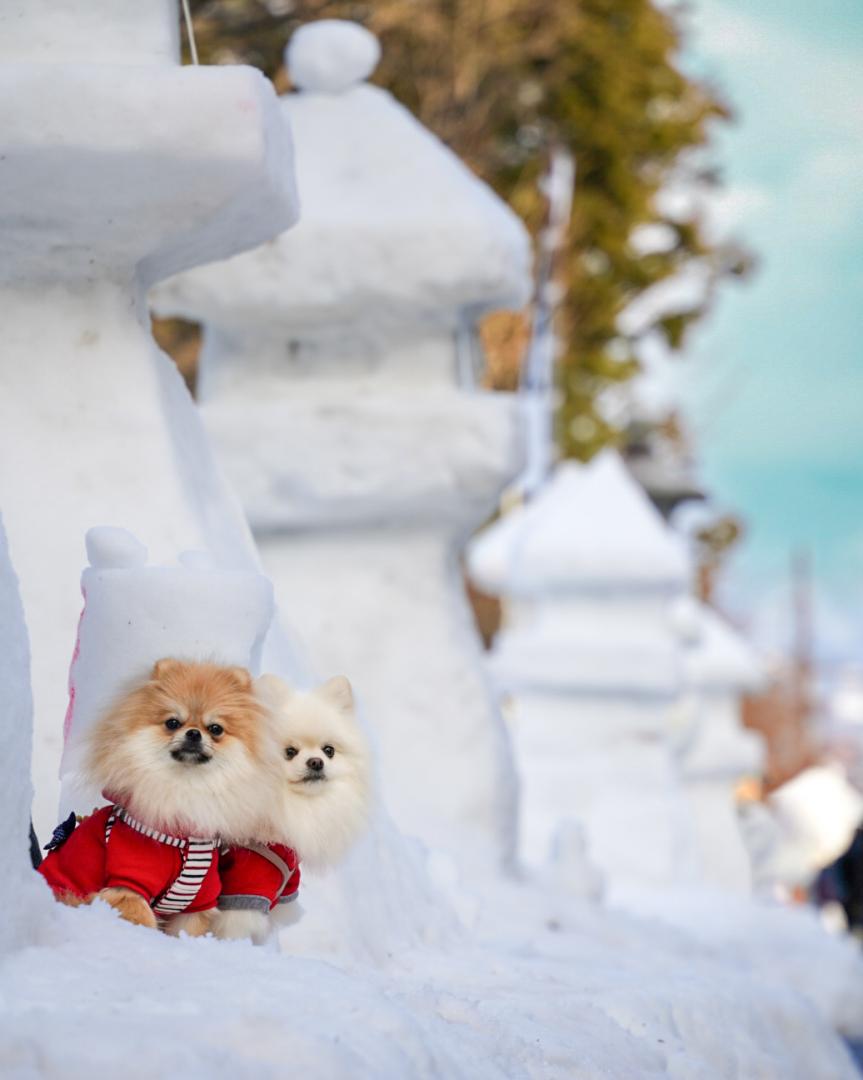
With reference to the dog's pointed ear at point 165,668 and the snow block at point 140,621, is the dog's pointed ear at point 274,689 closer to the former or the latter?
the snow block at point 140,621

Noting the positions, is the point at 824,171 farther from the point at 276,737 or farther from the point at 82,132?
the point at 276,737

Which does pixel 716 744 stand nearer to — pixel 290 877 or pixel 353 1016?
pixel 290 877

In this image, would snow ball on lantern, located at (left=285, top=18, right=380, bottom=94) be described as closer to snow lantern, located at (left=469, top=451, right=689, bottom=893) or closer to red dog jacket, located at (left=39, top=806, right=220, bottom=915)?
red dog jacket, located at (left=39, top=806, right=220, bottom=915)

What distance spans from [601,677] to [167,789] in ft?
22.4

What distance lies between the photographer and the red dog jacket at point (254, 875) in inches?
110

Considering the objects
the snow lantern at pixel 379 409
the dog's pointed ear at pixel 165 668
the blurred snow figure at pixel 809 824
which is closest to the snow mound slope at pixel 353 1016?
the dog's pointed ear at pixel 165 668

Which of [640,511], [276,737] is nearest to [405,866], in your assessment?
[276,737]

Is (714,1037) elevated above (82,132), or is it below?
below

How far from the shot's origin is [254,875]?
2.80 metres

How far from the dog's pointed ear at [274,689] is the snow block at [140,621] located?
0.18 ft

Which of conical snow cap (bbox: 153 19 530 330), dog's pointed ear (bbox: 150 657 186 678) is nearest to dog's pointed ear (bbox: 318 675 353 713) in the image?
dog's pointed ear (bbox: 150 657 186 678)

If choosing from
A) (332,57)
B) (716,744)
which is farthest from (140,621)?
(716,744)

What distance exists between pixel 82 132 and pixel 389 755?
8.69ft

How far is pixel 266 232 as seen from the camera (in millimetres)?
3697
